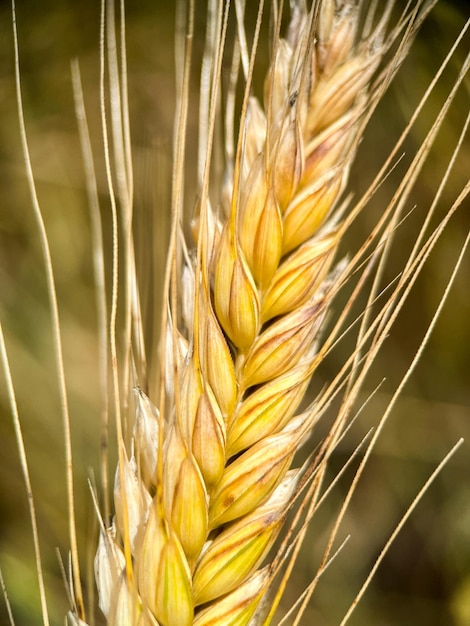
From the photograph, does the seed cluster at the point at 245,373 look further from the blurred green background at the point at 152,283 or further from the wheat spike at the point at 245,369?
the blurred green background at the point at 152,283

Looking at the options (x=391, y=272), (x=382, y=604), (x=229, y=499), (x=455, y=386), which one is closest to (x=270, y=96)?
(x=229, y=499)

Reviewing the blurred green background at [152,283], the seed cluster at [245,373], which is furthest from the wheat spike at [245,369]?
the blurred green background at [152,283]

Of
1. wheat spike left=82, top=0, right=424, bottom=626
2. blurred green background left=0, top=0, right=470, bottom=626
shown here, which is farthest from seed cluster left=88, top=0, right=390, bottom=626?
blurred green background left=0, top=0, right=470, bottom=626

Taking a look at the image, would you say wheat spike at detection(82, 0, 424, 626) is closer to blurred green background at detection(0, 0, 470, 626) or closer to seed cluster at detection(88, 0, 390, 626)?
seed cluster at detection(88, 0, 390, 626)

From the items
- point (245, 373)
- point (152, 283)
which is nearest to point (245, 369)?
point (245, 373)

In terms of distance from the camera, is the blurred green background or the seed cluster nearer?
the seed cluster

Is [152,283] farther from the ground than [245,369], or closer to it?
farther from the ground

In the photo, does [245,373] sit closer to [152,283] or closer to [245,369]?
[245,369]

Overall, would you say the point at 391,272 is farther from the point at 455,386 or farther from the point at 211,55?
the point at 211,55
